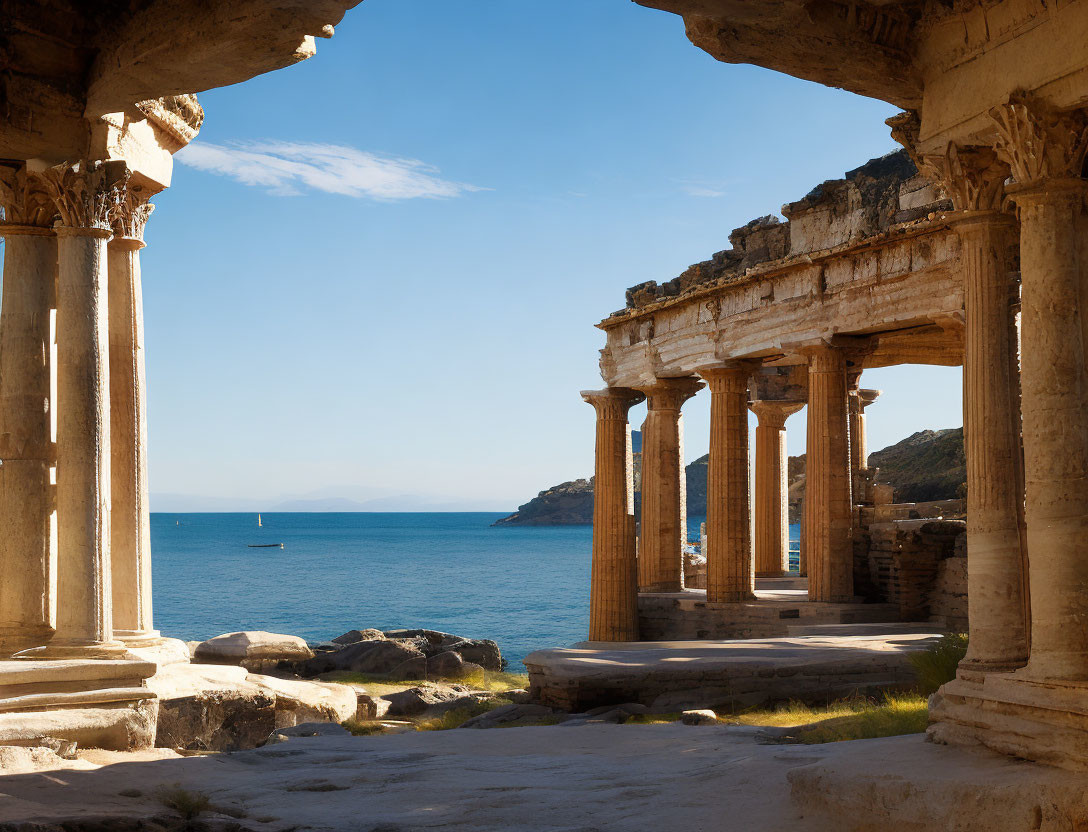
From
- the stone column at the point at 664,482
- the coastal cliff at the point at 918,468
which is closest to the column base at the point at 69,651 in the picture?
the stone column at the point at 664,482

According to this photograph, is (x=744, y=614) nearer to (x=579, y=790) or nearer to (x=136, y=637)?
(x=136, y=637)

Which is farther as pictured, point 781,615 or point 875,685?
point 781,615

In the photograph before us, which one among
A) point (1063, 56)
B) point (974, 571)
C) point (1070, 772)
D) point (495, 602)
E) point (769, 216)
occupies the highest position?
point (769, 216)

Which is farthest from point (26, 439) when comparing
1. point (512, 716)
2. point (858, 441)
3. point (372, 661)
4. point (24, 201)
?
point (858, 441)

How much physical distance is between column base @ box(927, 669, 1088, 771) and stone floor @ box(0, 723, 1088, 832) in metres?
0.18

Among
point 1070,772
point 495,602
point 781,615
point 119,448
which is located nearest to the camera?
point 1070,772

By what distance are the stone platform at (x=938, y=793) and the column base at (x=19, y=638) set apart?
8155 mm

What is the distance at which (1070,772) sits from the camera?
25.5 ft

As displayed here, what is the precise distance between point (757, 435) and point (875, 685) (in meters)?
16.9

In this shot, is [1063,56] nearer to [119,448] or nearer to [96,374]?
[96,374]

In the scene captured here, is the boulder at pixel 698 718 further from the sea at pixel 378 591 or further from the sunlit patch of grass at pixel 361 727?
the sea at pixel 378 591

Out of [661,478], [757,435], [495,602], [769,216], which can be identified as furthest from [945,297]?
[495,602]

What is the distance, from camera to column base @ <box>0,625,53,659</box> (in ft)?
40.0

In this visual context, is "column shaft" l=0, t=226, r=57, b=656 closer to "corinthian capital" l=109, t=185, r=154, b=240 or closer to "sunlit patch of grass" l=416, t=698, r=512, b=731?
"corinthian capital" l=109, t=185, r=154, b=240
